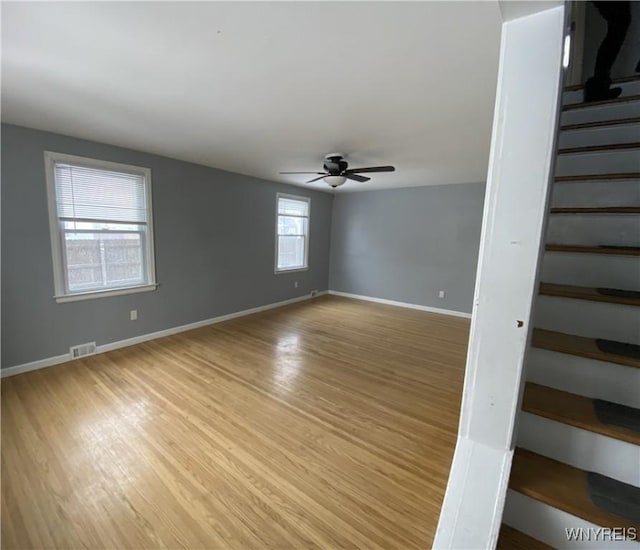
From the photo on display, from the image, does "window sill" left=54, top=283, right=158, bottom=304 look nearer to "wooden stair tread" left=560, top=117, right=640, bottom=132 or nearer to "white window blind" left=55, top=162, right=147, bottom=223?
"white window blind" left=55, top=162, right=147, bottom=223

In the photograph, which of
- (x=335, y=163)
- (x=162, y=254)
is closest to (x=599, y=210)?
(x=335, y=163)

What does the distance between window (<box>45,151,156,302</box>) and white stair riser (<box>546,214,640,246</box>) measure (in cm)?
406

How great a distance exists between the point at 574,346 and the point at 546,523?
0.64m

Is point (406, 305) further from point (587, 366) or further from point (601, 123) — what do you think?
point (587, 366)

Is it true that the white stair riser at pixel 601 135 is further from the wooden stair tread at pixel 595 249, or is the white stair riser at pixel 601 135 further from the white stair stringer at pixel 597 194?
the wooden stair tread at pixel 595 249

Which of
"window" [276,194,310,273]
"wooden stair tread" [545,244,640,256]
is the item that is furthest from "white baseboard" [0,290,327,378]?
"wooden stair tread" [545,244,640,256]

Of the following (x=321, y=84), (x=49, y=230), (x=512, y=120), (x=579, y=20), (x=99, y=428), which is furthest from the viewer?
(x=49, y=230)

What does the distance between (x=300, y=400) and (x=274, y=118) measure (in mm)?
2439

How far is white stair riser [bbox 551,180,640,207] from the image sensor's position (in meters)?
1.46

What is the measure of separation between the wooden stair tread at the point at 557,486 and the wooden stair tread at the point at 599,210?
1.16 m

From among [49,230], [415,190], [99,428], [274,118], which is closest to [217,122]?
[274,118]

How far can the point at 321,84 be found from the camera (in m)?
1.85

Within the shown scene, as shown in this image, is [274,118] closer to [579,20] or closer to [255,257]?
[579,20]

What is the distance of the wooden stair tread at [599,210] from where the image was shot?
134 centimetres
